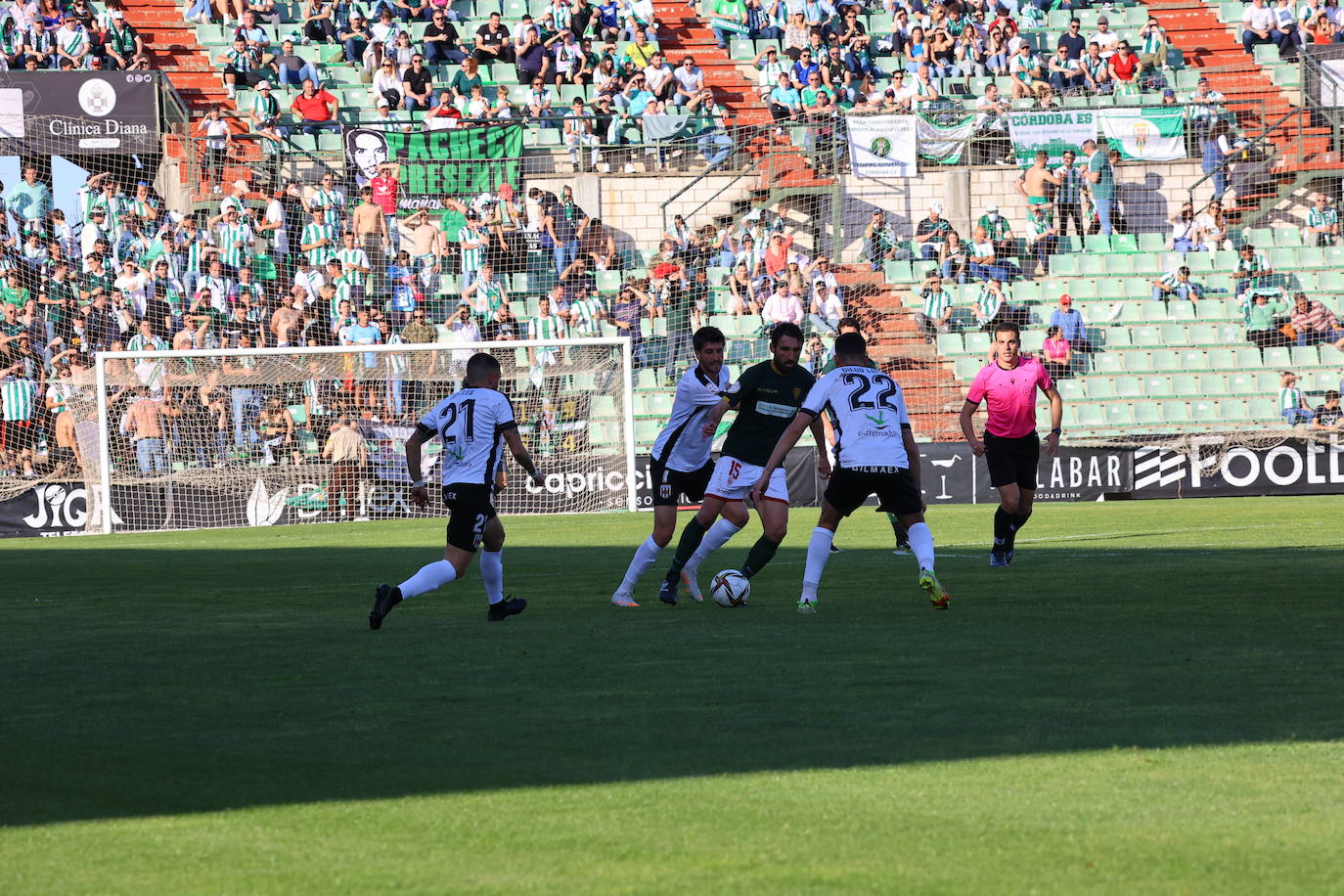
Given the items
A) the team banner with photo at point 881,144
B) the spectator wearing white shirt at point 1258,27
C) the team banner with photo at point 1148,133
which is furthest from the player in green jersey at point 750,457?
the spectator wearing white shirt at point 1258,27

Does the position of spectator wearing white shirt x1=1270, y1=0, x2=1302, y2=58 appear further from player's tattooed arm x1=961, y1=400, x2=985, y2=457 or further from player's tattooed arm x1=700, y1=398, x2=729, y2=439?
player's tattooed arm x1=700, y1=398, x2=729, y2=439

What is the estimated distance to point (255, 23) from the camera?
3322 cm

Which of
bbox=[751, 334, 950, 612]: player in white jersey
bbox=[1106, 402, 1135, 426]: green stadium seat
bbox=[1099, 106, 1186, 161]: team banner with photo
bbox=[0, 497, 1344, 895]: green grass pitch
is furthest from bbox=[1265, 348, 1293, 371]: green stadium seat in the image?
bbox=[751, 334, 950, 612]: player in white jersey

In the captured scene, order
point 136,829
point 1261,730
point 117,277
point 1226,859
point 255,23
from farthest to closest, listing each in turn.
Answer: point 255,23, point 117,277, point 1261,730, point 136,829, point 1226,859

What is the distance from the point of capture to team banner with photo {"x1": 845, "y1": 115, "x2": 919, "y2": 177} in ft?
98.4

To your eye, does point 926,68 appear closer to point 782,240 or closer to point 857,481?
point 782,240

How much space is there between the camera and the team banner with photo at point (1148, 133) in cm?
3111

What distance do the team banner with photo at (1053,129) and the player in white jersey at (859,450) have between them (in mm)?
20789

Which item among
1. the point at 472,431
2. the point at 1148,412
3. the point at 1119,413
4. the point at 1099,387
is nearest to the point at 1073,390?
the point at 1099,387

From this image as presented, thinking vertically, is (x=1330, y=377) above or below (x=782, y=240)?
below

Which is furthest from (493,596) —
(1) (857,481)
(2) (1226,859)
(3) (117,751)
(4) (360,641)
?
(2) (1226,859)

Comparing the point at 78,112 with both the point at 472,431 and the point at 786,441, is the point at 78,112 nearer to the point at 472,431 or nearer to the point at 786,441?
the point at 472,431

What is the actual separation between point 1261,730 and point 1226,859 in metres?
2.05

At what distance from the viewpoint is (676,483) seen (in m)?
12.6
